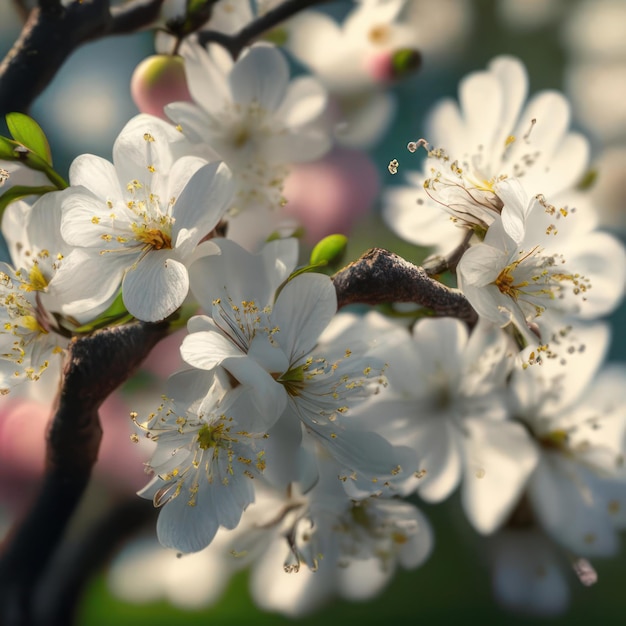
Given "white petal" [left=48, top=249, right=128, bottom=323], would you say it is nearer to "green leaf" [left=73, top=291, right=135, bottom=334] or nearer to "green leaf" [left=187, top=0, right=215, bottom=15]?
"green leaf" [left=73, top=291, right=135, bottom=334]

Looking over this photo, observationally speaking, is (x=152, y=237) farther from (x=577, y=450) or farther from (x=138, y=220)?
(x=577, y=450)

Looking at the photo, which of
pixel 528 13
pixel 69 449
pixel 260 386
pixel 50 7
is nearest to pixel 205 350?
pixel 260 386

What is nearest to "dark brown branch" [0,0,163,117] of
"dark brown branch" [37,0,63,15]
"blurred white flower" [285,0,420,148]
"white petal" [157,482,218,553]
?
"dark brown branch" [37,0,63,15]

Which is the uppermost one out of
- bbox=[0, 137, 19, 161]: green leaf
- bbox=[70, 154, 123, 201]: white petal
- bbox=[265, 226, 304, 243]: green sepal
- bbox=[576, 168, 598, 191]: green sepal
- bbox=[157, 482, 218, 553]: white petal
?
bbox=[0, 137, 19, 161]: green leaf

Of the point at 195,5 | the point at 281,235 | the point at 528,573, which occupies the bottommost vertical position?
the point at 528,573

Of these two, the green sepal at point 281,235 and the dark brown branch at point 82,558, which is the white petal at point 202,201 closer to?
the green sepal at point 281,235

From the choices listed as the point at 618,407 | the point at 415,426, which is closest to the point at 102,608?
the point at 415,426

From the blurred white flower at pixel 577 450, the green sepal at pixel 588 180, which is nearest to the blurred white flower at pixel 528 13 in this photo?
the green sepal at pixel 588 180
